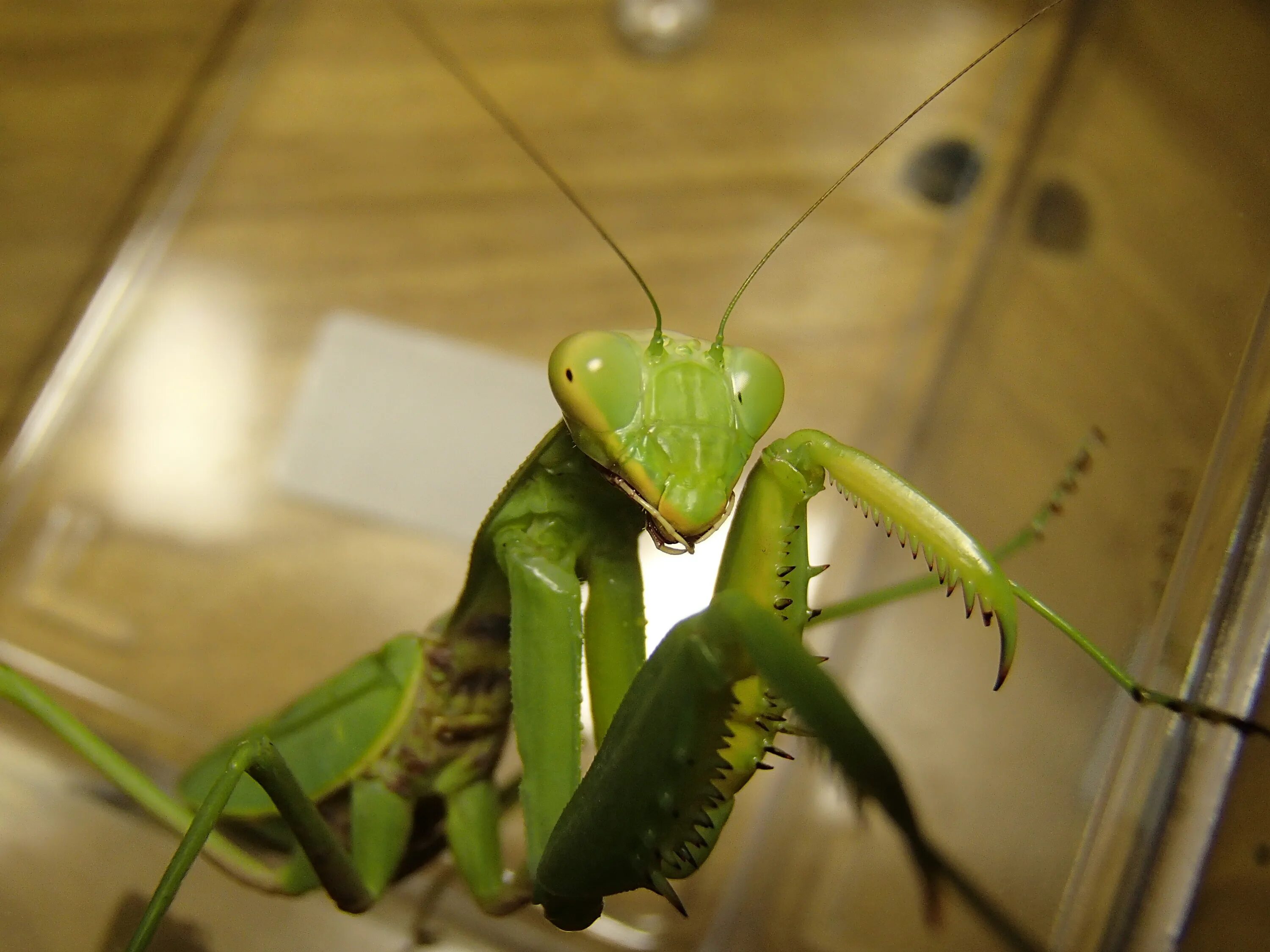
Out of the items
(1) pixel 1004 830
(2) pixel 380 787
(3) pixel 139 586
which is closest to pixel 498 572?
(2) pixel 380 787

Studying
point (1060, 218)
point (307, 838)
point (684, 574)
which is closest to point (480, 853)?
point (307, 838)

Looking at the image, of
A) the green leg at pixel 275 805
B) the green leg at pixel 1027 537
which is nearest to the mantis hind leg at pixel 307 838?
the green leg at pixel 275 805

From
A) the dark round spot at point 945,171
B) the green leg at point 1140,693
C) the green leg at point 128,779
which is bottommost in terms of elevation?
the green leg at point 128,779

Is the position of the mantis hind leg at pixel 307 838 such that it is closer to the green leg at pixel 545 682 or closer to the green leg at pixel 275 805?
the green leg at pixel 275 805

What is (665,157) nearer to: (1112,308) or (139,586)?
(1112,308)

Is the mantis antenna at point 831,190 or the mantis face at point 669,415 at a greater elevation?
the mantis antenna at point 831,190

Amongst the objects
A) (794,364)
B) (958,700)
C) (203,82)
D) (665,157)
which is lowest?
(958,700)

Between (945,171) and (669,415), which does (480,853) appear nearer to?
(669,415)
